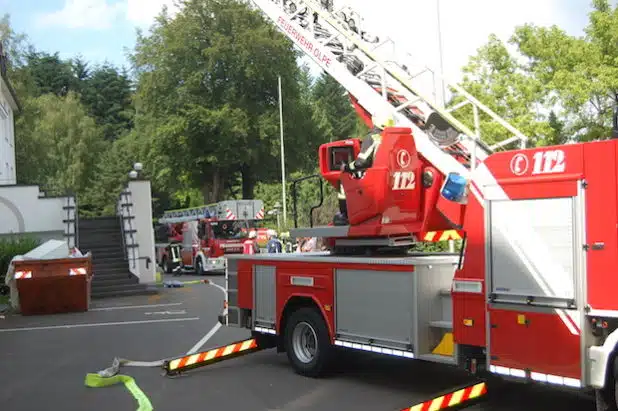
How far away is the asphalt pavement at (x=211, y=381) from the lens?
25.3ft

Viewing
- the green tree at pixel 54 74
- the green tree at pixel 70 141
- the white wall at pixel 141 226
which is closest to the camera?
the white wall at pixel 141 226

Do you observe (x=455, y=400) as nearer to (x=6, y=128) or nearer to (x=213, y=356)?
(x=213, y=356)

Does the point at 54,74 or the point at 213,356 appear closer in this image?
the point at 213,356

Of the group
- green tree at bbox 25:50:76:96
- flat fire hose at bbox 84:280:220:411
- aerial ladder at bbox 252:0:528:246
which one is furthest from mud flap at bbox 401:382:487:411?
green tree at bbox 25:50:76:96

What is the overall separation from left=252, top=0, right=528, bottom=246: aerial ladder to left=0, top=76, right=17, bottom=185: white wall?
22583mm

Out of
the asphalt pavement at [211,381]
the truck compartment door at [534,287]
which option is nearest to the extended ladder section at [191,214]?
the asphalt pavement at [211,381]

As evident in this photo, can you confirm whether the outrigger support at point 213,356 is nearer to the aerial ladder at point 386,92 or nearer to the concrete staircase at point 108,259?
the aerial ladder at point 386,92

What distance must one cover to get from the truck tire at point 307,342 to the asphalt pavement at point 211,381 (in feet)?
0.57

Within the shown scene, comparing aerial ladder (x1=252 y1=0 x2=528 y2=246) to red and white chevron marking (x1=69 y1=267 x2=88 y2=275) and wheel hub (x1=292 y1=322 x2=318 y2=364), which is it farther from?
red and white chevron marking (x1=69 y1=267 x2=88 y2=275)

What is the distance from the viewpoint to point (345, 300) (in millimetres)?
8172

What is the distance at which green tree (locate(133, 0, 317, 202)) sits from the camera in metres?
47.8

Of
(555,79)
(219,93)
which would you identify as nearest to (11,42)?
(219,93)

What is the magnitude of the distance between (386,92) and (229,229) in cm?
2074

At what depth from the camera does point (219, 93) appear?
4966 cm
